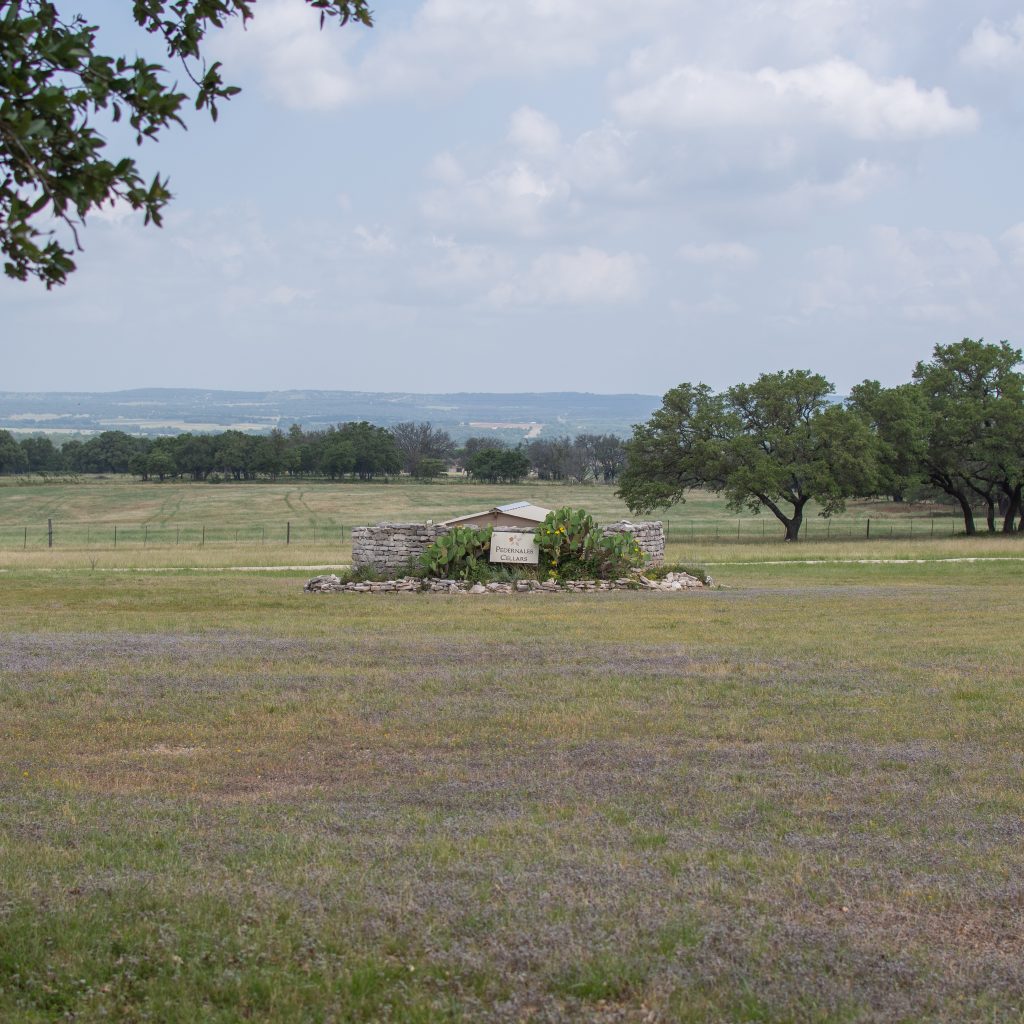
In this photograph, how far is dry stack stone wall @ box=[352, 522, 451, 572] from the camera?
2872 cm

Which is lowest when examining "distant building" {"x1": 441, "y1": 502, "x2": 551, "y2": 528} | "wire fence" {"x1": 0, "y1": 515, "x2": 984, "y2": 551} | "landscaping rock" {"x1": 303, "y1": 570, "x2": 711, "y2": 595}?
"wire fence" {"x1": 0, "y1": 515, "x2": 984, "y2": 551}

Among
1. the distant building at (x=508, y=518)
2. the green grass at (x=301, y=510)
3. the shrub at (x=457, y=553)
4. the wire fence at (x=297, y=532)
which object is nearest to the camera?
the shrub at (x=457, y=553)

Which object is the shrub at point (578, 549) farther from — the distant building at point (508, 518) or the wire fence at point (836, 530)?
the wire fence at point (836, 530)

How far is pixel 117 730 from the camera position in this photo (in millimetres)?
10422

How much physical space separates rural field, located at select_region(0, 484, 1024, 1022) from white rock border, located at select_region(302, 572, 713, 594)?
380 inches

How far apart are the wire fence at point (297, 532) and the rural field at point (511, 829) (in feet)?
140

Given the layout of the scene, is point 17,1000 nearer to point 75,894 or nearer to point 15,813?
point 75,894

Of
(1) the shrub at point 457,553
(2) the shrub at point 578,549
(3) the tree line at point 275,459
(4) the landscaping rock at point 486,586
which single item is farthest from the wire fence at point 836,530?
(3) the tree line at point 275,459

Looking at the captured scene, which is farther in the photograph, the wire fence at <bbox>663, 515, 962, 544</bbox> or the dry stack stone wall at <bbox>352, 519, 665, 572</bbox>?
the wire fence at <bbox>663, 515, 962, 544</bbox>

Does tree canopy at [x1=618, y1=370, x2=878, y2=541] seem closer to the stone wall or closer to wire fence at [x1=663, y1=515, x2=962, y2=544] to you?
wire fence at [x1=663, y1=515, x2=962, y2=544]

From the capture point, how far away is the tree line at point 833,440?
56594mm

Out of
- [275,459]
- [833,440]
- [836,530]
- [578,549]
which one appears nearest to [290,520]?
[836,530]

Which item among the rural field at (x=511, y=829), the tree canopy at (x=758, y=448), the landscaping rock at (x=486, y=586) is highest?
the tree canopy at (x=758, y=448)

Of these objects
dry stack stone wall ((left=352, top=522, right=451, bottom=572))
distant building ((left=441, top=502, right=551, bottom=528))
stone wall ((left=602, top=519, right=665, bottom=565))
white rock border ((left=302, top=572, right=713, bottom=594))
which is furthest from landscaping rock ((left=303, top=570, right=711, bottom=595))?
distant building ((left=441, top=502, right=551, bottom=528))
